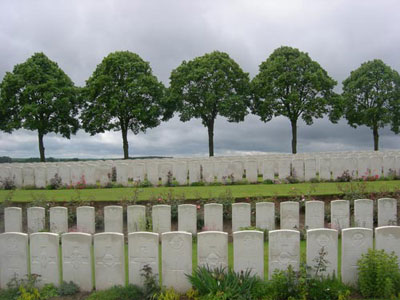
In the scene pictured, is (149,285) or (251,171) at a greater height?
(251,171)

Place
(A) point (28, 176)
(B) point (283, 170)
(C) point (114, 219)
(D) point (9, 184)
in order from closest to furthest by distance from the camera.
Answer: (C) point (114, 219), (B) point (283, 170), (A) point (28, 176), (D) point (9, 184)

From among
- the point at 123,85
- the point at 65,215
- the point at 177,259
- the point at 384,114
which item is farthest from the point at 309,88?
the point at 177,259

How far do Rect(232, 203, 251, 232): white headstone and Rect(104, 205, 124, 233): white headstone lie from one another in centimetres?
357

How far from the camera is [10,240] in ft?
24.8

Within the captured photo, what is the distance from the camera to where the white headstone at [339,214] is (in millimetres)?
11211

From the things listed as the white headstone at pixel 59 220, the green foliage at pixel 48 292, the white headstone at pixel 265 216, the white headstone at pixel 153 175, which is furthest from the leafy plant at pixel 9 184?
the white headstone at pixel 265 216

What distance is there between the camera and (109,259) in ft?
24.0

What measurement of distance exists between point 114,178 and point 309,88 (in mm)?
24269

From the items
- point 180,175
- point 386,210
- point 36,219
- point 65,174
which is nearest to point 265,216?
point 386,210

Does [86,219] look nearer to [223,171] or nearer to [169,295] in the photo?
[169,295]

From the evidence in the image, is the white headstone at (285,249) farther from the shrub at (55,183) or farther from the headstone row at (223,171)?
the shrub at (55,183)

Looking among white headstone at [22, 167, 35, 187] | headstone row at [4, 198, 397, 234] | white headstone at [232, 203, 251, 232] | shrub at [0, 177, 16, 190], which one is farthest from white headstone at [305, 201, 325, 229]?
shrub at [0, 177, 16, 190]

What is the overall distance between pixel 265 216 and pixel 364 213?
3060 millimetres

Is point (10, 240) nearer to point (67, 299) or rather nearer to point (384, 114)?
point (67, 299)
